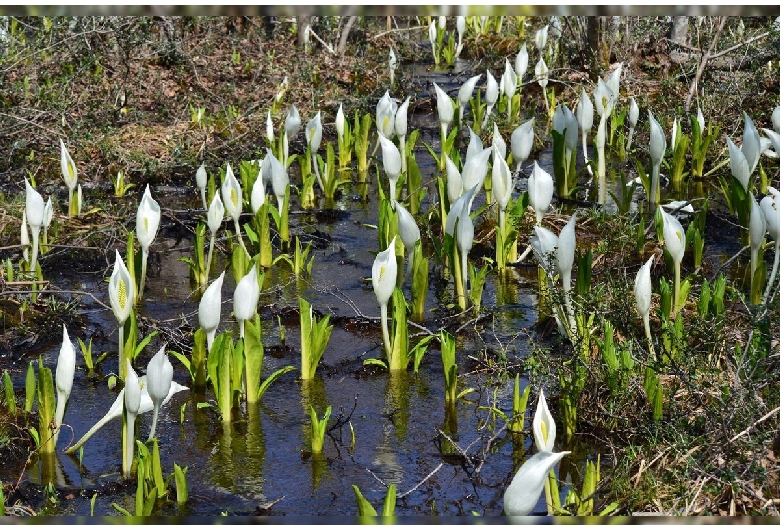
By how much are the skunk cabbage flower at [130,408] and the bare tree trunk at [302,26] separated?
851 centimetres

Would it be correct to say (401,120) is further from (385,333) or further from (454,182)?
(385,333)

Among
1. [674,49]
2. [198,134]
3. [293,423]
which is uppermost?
[674,49]

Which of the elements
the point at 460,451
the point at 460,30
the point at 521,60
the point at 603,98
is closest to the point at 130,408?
the point at 460,451

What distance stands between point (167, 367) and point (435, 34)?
889cm

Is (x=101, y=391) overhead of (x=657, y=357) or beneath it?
beneath

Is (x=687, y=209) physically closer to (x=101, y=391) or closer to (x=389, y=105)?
(x=389, y=105)

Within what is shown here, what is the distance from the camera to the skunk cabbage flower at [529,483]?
249 centimetres

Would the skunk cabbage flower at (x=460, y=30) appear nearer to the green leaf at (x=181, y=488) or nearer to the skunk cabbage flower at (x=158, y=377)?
the skunk cabbage flower at (x=158, y=377)

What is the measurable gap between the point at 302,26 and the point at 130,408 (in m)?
8.79

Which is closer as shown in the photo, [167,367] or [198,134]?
[167,367]

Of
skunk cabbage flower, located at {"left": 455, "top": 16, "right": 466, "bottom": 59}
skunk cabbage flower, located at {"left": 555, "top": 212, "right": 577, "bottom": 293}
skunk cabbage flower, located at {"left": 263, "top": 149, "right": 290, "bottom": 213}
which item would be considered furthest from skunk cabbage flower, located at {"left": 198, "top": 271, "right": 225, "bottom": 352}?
skunk cabbage flower, located at {"left": 455, "top": 16, "right": 466, "bottom": 59}

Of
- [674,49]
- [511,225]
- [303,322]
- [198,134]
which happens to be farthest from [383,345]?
[674,49]

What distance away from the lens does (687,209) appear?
232 inches

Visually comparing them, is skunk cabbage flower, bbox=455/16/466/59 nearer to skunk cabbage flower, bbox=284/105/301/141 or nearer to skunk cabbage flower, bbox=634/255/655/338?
skunk cabbage flower, bbox=284/105/301/141
